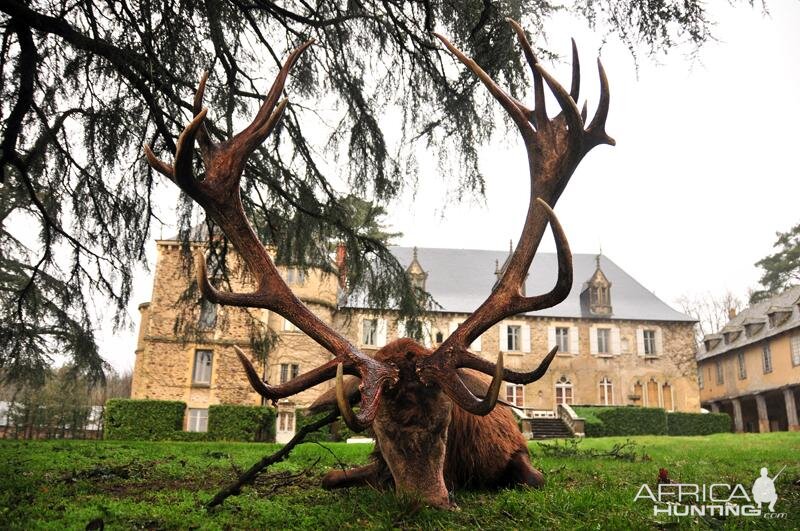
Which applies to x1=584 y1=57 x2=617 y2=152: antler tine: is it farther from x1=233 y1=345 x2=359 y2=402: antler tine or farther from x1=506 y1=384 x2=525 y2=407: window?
x1=506 y1=384 x2=525 y2=407: window

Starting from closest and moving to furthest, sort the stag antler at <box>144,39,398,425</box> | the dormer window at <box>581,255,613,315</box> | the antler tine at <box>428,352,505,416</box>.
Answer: the antler tine at <box>428,352,505,416</box>
the stag antler at <box>144,39,398,425</box>
the dormer window at <box>581,255,613,315</box>

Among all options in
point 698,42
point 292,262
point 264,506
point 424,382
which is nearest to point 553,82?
point 698,42

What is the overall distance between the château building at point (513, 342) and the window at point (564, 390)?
55mm

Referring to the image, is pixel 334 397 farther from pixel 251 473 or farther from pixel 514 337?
pixel 514 337

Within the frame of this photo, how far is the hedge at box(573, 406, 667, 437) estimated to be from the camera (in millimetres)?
25812

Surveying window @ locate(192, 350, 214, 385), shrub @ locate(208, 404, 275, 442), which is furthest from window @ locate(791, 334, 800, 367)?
window @ locate(192, 350, 214, 385)

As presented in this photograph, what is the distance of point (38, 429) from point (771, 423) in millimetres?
40170

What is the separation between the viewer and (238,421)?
23422 millimetres

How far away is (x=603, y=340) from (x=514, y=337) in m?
5.13

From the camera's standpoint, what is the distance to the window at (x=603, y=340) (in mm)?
33747

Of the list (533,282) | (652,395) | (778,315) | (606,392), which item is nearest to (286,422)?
(533,282)

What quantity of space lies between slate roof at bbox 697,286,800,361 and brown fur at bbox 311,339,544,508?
1342 inches

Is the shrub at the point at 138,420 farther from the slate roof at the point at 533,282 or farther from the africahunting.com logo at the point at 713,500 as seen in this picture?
the africahunting.com logo at the point at 713,500

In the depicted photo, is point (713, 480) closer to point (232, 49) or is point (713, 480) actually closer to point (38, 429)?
point (232, 49)
